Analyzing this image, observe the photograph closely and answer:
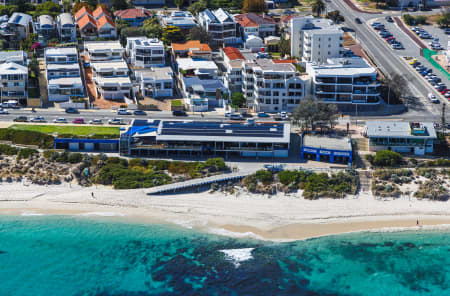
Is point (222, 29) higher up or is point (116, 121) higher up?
point (222, 29)

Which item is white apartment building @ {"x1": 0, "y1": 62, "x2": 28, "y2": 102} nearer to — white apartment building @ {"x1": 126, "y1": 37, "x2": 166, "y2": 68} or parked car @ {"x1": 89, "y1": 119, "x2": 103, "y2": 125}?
parked car @ {"x1": 89, "y1": 119, "x2": 103, "y2": 125}


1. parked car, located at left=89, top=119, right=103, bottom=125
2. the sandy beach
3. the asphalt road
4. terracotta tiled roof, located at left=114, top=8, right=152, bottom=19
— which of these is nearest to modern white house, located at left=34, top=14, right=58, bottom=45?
terracotta tiled roof, located at left=114, top=8, right=152, bottom=19

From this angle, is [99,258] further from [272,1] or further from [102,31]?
[272,1]

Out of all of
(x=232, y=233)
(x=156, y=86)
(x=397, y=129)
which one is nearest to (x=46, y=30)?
(x=156, y=86)

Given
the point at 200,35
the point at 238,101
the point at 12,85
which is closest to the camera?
the point at 238,101

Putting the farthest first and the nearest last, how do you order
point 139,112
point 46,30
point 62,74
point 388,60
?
point 46,30 → point 388,60 → point 62,74 → point 139,112

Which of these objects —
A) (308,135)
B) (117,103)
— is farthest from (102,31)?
(308,135)

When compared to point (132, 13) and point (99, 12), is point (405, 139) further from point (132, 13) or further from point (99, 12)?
point (99, 12)

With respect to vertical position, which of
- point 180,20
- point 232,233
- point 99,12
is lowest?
point 232,233
